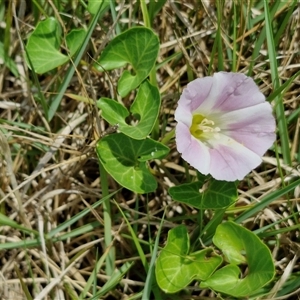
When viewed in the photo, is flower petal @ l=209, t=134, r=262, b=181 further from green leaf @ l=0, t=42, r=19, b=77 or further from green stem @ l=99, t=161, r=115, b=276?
green leaf @ l=0, t=42, r=19, b=77

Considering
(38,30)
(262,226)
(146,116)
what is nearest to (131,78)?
(146,116)

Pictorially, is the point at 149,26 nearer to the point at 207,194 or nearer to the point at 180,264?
the point at 207,194

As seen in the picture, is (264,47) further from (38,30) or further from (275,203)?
(38,30)

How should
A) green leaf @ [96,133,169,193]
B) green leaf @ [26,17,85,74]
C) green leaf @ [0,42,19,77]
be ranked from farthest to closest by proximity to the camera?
1. green leaf @ [0,42,19,77]
2. green leaf @ [26,17,85,74]
3. green leaf @ [96,133,169,193]

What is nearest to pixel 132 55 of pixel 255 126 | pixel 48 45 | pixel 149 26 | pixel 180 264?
pixel 149 26

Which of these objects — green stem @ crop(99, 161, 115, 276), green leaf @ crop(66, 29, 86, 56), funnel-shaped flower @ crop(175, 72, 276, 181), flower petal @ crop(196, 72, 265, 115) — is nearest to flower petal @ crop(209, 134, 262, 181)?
funnel-shaped flower @ crop(175, 72, 276, 181)

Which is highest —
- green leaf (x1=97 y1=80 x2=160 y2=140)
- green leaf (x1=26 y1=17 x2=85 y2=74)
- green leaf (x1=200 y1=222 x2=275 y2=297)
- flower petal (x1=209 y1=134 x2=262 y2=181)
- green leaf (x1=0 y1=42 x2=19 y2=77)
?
green leaf (x1=26 y1=17 x2=85 y2=74)

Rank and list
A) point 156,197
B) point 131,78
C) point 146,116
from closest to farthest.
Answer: point 146,116
point 131,78
point 156,197
